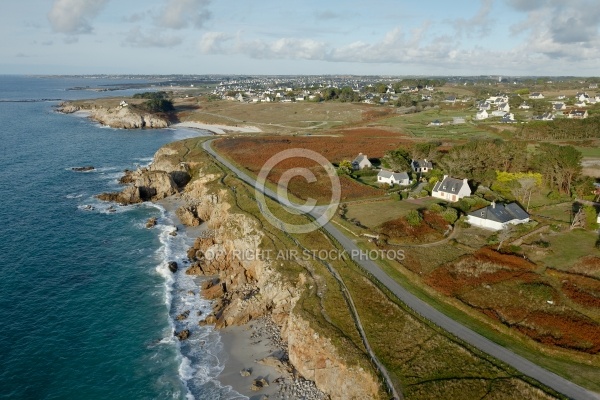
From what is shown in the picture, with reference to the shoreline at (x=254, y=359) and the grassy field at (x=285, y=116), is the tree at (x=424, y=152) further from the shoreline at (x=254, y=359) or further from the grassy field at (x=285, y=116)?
the grassy field at (x=285, y=116)

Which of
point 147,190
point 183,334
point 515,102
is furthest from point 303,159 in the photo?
point 515,102

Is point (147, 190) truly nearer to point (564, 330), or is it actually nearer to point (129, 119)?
point (564, 330)

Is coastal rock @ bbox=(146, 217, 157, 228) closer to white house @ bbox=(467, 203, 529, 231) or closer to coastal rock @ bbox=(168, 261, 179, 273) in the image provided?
coastal rock @ bbox=(168, 261, 179, 273)

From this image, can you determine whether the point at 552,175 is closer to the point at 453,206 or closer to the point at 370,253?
the point at 453,206

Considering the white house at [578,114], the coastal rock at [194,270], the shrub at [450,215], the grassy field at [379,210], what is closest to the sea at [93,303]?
the coastal rock at [194,270]

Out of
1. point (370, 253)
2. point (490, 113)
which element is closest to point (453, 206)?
point (370, 253)

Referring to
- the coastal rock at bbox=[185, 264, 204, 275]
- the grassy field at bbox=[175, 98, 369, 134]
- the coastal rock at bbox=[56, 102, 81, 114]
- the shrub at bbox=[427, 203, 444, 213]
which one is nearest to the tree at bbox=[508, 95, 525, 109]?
the grassy field at bbox=[175, 98, 369, 134]

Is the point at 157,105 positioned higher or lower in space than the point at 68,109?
higher
